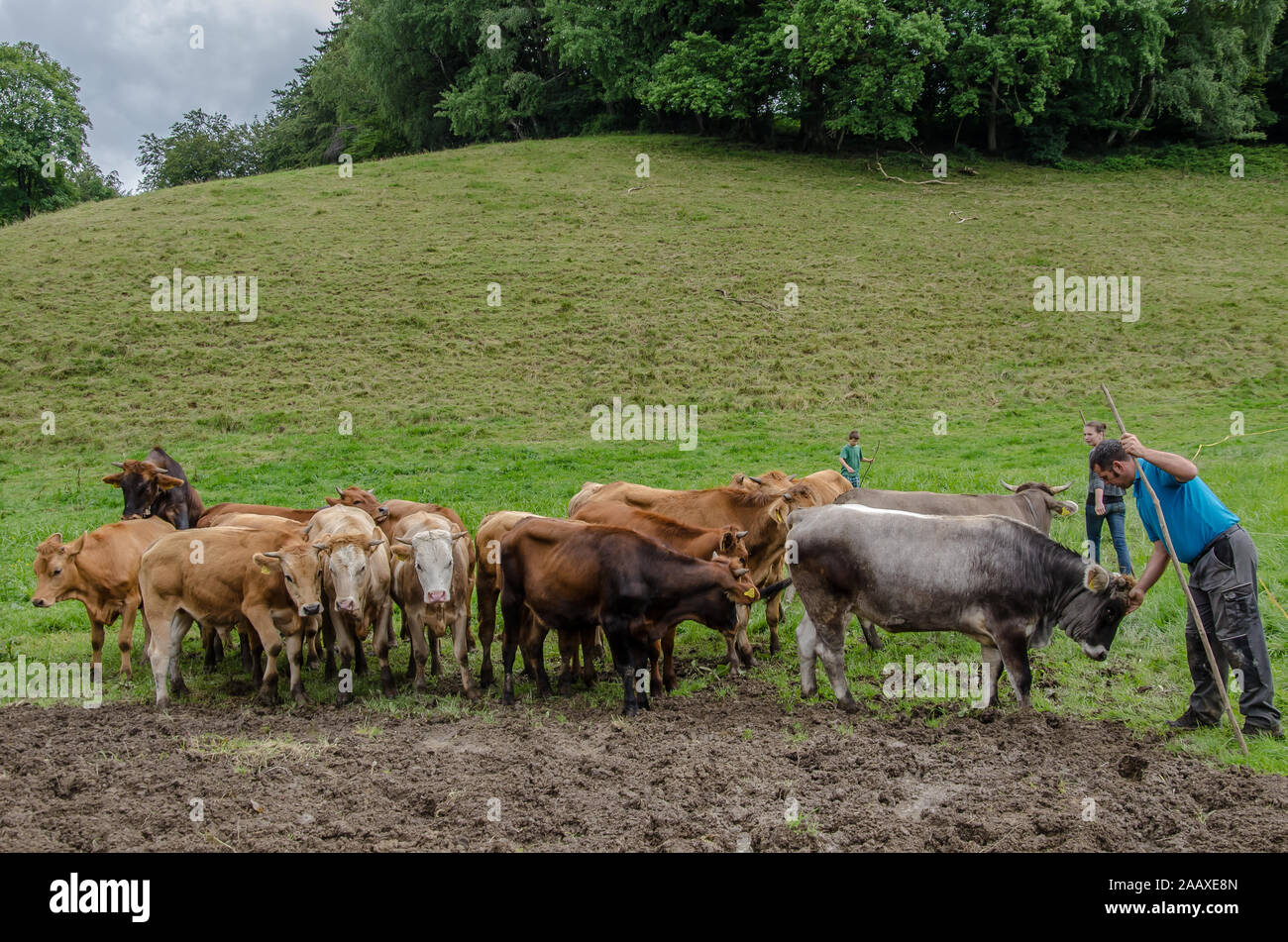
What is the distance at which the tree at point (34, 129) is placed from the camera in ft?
174

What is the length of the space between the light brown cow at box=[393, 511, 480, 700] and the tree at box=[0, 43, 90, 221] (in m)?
53.4

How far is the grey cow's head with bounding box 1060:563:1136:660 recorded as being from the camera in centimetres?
783

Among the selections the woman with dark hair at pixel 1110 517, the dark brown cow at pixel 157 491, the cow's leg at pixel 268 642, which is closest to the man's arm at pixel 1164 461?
the woman with dark hair at pixel 1110 517

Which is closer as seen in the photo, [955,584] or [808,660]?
[955,584]

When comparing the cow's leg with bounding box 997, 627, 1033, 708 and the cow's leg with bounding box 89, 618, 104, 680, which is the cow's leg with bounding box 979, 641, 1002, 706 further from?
the cow's leg with bounding box 89, 618, 104, 680

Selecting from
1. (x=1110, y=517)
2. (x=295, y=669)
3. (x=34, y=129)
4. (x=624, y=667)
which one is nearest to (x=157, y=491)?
(x=295, y=669)

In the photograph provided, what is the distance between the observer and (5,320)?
98.7 feet

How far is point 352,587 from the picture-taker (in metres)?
8.98

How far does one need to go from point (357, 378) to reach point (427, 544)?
767 inches

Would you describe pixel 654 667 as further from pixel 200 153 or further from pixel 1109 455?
pixel 200 153

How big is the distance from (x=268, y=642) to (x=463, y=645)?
178 cm

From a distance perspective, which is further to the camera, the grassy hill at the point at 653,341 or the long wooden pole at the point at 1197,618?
the grassy hill at the point at 653,341

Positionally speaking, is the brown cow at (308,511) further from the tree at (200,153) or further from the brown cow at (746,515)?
the tree at (200,153)
